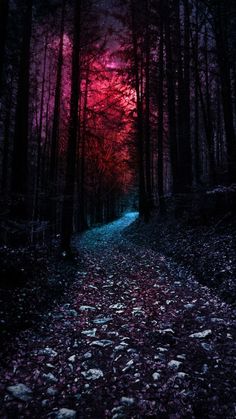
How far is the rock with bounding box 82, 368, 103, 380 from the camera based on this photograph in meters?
4.30

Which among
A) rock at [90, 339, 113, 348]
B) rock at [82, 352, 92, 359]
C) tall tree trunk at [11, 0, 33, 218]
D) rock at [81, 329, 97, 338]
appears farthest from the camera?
tall tree trunk at [11, 0, 33, 218]

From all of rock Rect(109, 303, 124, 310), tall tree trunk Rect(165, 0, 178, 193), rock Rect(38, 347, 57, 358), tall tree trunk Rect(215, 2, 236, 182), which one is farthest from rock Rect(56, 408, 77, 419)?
tall tree trunk Rect(165, 0, 178, 193)

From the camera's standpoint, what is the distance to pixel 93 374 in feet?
14.3

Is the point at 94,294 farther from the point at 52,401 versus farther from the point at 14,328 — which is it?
the point at 52,401

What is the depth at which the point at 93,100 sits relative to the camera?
24.6 metres

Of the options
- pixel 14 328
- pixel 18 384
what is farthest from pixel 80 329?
pixel 18 384

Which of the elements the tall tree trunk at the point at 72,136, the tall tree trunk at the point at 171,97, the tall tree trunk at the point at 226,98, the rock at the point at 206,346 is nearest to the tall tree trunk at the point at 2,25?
the tall tree trunk at the point at 72,136

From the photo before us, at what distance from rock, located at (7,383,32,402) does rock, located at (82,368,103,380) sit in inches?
29.8

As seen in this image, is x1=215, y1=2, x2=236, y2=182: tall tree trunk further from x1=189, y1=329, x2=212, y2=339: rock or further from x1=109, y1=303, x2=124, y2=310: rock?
x1=189, y1=329, x2=212, y2=339: rock

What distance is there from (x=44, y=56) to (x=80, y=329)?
2070 centimetres

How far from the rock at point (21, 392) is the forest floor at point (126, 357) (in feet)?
0.04

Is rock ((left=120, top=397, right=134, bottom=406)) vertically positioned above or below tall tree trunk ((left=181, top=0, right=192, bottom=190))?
below

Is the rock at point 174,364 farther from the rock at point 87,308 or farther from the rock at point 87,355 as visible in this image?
the rock at point 87,308

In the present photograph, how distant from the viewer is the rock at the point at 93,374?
430 cm
